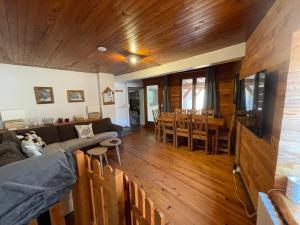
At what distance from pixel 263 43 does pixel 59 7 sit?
6.91ft

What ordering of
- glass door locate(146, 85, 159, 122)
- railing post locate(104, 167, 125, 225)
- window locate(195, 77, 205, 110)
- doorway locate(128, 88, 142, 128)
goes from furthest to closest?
doorway locate(128, 88, 142, 128) → glass door locate(146, 85, 159, 122) → window locate(195, 77, 205, 110) → railing post locate(104, 167, 125, 225)

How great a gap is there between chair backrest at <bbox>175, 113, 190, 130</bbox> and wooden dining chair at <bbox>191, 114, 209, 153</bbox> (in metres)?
0.12

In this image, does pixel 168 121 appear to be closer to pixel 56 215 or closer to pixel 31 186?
pixel 56 215

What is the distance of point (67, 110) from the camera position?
411 cm

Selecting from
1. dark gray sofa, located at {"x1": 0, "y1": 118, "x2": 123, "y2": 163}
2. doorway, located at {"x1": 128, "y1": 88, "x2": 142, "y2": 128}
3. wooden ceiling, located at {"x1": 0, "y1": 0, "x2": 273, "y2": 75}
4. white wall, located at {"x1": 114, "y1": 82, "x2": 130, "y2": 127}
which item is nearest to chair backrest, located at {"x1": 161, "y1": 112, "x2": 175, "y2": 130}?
dark gray sofa, located at {"x1": 0, "y1": 118, "x2": 123, "y2": 163}

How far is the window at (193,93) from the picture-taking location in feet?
14.9

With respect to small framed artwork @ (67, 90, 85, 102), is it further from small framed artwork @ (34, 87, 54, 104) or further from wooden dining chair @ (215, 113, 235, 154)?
wooden dining chair @ (215, 113, 235, 154)

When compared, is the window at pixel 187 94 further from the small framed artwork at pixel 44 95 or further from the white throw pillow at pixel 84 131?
the small framed artwork at pixel 44 95

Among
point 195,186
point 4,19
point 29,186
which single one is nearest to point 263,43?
point 195,186

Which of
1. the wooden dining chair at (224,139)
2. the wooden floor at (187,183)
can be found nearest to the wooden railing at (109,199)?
the wooden floor at (187,183)

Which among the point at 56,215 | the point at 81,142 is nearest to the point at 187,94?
the point at 81,142

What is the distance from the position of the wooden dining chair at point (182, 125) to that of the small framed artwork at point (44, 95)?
3.41 m

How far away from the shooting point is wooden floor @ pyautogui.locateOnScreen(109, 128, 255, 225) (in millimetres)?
1647

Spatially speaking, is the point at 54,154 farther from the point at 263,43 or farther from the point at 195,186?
the point at 263,43
